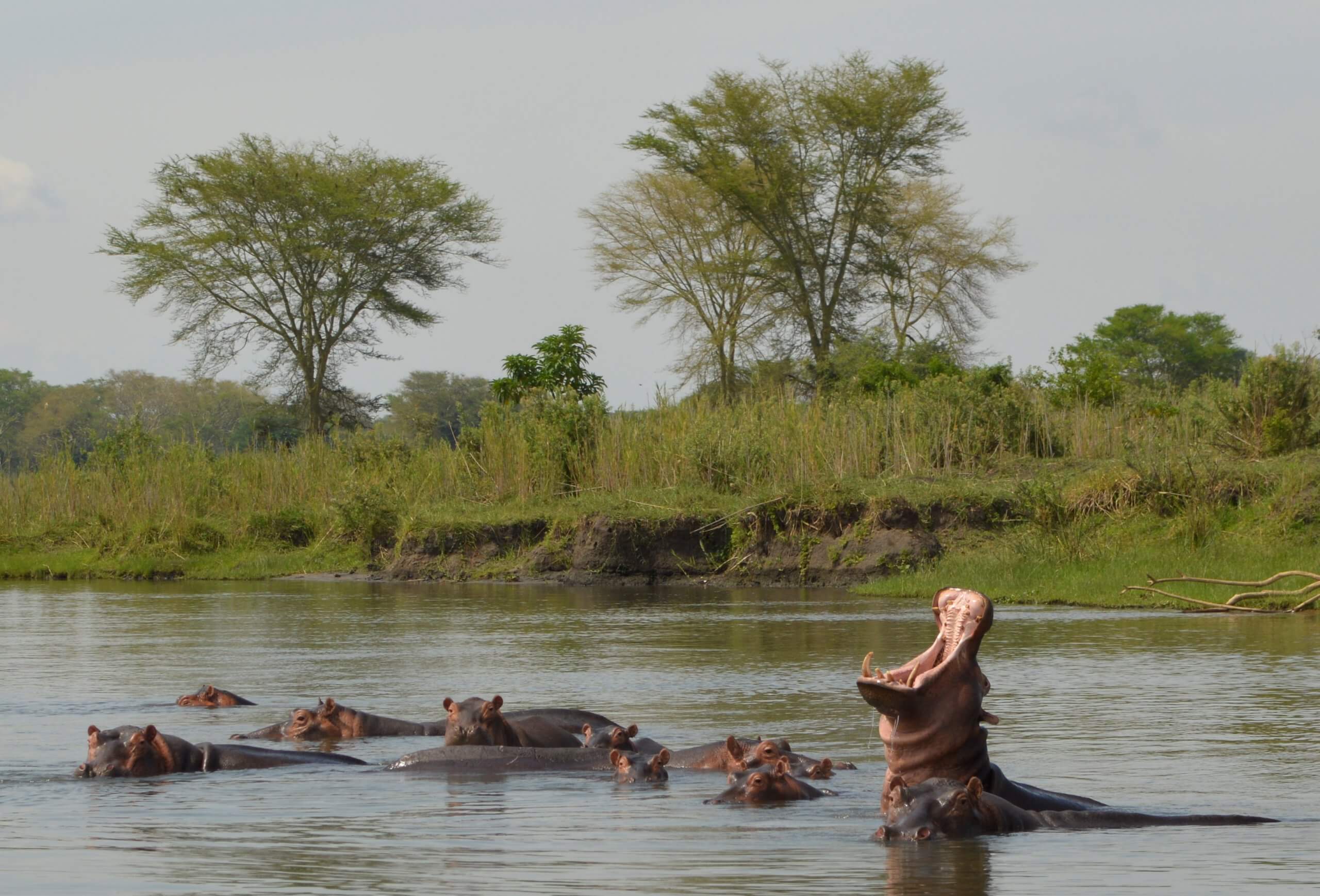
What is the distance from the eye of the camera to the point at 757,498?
59.2ft

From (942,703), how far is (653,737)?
2.61 metres

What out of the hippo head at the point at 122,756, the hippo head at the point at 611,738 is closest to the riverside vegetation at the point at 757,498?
the hippo head at the point at 611,738

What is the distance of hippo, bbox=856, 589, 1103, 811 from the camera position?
4520 millimetres

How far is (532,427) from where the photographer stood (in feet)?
69.1

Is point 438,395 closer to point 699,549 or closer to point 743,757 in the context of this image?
point 699,549

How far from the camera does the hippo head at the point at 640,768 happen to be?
591cm

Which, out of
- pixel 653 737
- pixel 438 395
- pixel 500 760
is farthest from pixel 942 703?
pixel 438 395

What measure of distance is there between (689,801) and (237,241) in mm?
32858

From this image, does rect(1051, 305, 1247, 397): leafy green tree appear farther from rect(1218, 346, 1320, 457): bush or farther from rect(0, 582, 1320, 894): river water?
rect(0, 582, 1320, 894): river water

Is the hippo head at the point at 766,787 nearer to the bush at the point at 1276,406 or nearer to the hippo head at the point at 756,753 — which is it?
the hippo head at the point at 756,753

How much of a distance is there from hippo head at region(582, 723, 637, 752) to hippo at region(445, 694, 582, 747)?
0.58ft

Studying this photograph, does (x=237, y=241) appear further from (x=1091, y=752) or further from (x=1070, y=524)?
(x=1091, y=752)

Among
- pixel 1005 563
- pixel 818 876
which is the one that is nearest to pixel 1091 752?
pixel 818 876

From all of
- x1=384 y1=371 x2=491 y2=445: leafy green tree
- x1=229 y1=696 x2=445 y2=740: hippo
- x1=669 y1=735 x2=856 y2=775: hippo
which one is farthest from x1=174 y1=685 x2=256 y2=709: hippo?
x1=384 y1=371 x2=491 y2=445: leafy green tree
